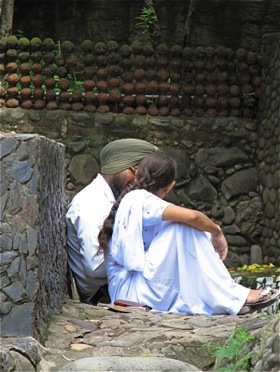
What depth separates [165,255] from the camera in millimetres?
5277

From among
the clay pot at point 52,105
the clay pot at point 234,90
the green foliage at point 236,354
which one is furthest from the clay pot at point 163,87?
the green foliage at point 236,354

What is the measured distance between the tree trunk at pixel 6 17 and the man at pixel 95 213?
3751 millimetres

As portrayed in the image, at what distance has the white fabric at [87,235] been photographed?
5695 millimetres

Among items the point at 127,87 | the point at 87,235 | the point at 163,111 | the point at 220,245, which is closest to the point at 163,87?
the point at 163,111

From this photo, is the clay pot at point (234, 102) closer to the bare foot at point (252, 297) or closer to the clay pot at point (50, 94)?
the clay pot at point (50, 94)

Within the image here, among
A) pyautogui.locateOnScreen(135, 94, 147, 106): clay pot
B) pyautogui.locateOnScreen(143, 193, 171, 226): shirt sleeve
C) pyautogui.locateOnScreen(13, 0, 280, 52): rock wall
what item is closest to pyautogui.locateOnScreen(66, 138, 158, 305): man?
pyautogui.locateOnScreen(143, 193, 171, 226): shirt sleeve

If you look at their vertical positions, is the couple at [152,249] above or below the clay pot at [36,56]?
below

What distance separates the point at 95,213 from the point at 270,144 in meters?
3.50

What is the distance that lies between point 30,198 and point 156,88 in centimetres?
465

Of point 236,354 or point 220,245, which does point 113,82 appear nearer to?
point 220,245

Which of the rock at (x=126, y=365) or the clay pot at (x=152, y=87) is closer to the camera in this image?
the rock at (x=126, y=365)

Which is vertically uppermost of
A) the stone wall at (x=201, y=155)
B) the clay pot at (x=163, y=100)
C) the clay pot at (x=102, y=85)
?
the clay pot at (x=102, y=85)

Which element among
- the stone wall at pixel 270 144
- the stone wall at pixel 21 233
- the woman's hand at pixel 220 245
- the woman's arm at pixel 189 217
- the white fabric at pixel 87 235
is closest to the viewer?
the stone wall at pixel 21 233

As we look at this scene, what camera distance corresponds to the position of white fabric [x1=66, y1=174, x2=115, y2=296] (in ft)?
18.7
